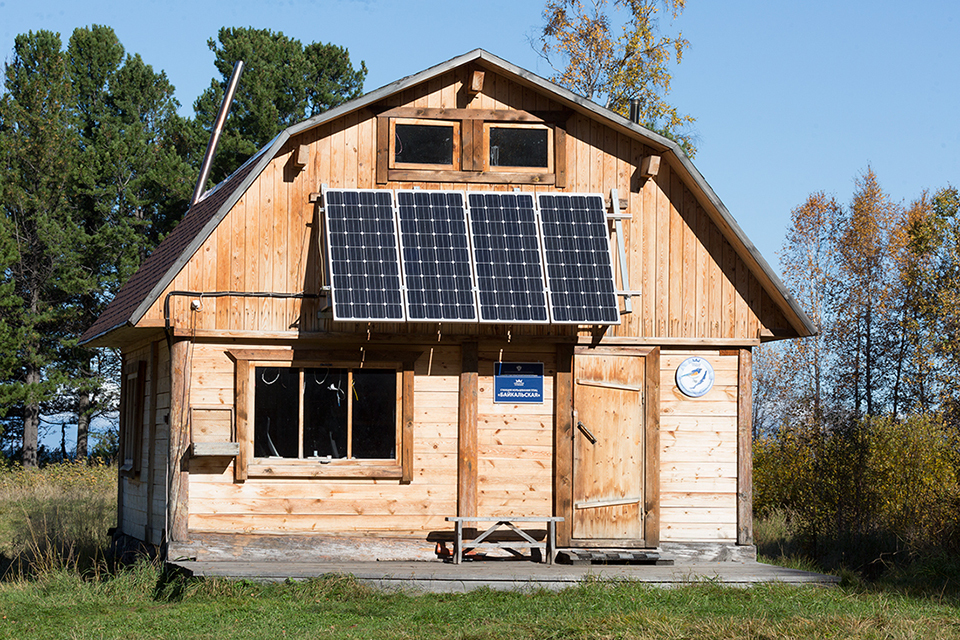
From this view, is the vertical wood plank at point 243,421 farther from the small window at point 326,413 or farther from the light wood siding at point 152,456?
the light wood siding at point 152,456

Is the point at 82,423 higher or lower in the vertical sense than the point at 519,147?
lower

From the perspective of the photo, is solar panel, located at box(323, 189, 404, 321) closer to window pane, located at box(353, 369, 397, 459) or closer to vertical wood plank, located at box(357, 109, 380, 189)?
vertical wood plank, located at box(357, 109, 380, 189)

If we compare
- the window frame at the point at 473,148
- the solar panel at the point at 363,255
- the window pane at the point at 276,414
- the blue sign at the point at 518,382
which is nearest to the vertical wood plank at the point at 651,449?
the blue sign at the point at 518,382

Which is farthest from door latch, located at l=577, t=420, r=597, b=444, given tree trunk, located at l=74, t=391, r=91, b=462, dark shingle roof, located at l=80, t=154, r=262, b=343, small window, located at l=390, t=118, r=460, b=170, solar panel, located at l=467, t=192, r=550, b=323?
tree trunk, located at l=74, t=391, r=91, b=462

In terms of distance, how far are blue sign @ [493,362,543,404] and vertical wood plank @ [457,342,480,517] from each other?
10.6 inches

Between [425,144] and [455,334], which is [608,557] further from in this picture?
[425,144]

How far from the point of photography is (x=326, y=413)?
12.1 m

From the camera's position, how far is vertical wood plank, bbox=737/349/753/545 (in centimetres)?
1277

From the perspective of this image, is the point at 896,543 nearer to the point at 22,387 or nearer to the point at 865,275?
the point at 865,275

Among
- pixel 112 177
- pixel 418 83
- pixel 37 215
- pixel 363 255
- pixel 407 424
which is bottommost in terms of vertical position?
pixel 407 424

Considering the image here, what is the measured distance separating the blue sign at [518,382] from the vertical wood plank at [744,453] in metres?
2.46

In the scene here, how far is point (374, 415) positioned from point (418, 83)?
3888mm

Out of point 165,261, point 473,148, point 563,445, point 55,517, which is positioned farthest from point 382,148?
point 55,517

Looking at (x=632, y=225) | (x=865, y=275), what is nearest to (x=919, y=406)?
(x=865, y=275)
